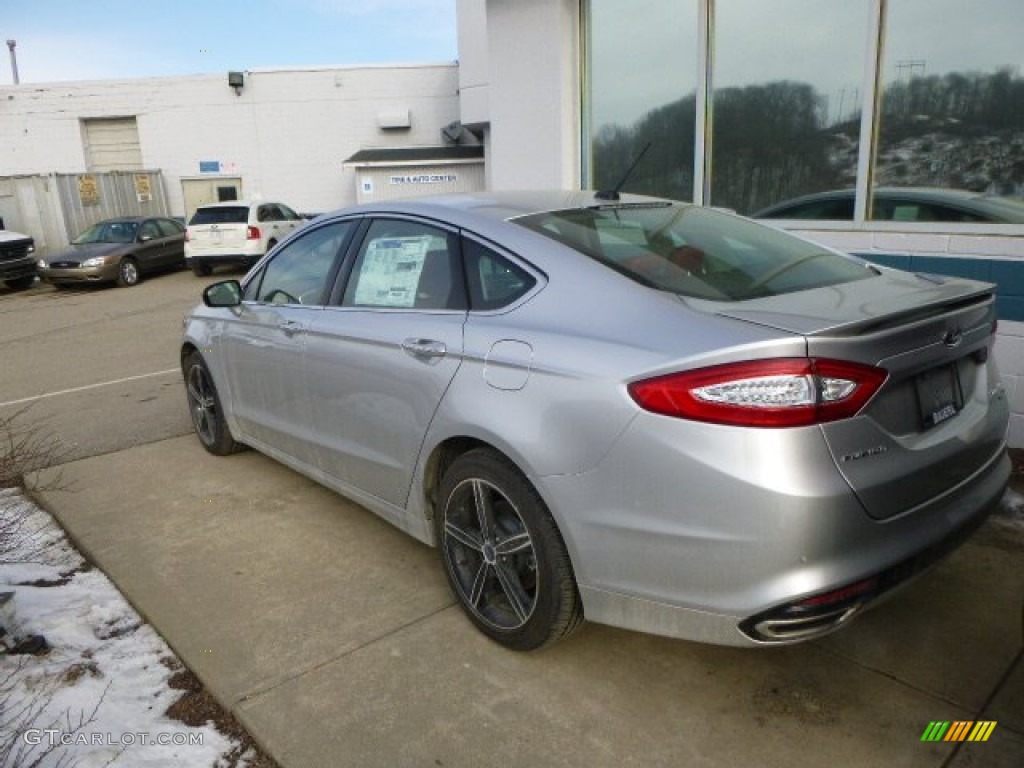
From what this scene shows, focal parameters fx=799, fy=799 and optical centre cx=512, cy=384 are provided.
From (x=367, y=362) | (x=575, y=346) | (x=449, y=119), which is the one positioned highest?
(x=449, y=119)

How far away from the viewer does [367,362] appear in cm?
334

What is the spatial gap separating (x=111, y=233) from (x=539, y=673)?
18454 mm

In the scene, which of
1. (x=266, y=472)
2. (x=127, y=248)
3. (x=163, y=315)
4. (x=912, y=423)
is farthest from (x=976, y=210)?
(x=127, y=248)

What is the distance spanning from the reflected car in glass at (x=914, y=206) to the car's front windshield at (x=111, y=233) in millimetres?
16063

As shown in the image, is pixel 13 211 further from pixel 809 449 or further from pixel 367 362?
pixel 809 449

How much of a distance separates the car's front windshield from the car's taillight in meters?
18.2

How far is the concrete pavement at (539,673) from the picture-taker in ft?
8.01

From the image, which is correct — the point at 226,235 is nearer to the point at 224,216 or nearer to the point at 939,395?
the point at 224,216

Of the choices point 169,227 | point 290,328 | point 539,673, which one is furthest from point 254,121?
point 539,673

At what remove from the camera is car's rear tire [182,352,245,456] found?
5.00m

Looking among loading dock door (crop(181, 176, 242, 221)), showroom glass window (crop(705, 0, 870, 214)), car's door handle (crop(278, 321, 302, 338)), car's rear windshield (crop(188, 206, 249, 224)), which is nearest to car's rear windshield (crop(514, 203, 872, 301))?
car's door handle (crop(278, 321, 302, 338))

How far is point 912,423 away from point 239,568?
287 centimetres

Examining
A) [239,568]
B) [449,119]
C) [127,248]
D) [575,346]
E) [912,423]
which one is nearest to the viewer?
[912,423]

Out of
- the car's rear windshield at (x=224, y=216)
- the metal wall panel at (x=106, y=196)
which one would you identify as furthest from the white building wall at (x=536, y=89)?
the metal wall panel at (x=106, y=196)
